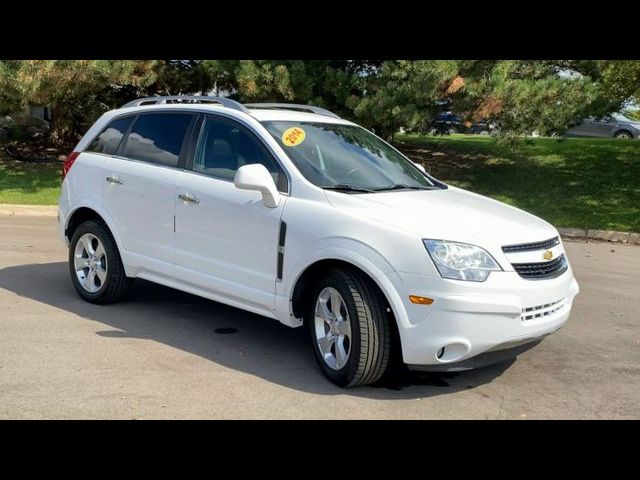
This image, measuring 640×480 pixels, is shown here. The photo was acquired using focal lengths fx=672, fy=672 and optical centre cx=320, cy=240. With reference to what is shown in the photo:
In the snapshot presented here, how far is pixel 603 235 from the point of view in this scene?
1155cm

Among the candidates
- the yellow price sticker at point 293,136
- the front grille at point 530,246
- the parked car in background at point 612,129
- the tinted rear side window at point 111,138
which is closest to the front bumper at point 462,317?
the front grille at point 530,246

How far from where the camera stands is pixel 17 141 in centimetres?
1823

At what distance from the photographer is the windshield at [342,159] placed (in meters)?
5.05

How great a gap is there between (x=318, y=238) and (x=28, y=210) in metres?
9.89

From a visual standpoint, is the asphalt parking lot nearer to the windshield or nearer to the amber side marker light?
the amber side marker light

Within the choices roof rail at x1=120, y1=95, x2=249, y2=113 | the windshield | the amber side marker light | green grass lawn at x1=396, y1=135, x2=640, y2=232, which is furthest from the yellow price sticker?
green grass lawn at x1=396, y1=135, x2=640, y2=232

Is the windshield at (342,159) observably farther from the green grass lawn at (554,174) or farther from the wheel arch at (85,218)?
the green grass lawn at (554,174)

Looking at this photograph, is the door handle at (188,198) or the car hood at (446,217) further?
the door handle at (188,198)

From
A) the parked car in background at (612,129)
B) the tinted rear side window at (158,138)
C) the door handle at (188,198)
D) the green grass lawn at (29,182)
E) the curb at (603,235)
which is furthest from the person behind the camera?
the parked car in background at (612,129)

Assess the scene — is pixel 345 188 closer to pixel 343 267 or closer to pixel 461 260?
pixel 343 267

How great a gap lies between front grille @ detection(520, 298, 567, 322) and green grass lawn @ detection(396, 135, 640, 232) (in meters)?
8.00

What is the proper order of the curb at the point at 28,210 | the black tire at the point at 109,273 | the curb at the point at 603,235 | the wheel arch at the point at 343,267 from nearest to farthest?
the wheel arch at the point at 343,267, the black tire at the point at 109,273, the curb at the point at 603,235, the curb at the point at 28,210

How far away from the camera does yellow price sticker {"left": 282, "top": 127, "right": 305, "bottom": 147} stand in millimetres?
5222

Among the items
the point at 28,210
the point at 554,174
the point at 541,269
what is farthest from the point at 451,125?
the point at 541,269
